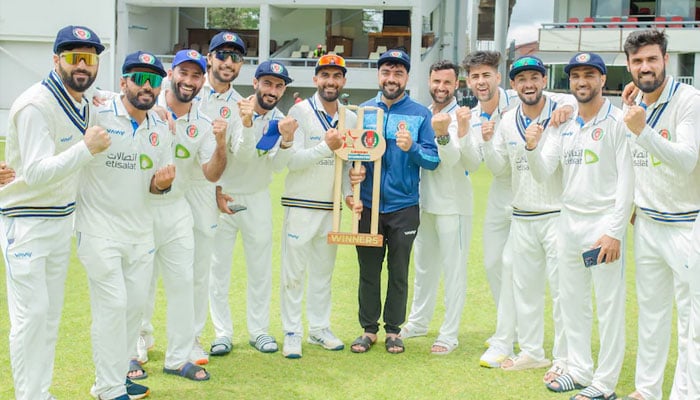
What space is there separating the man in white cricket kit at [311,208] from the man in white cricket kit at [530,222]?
1369 mm

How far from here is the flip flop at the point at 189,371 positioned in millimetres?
5868

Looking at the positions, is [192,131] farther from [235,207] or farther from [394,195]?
[394,195]

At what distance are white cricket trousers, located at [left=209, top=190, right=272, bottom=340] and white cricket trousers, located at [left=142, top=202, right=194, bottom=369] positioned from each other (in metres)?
0.75

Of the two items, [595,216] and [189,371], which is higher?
[595,216]

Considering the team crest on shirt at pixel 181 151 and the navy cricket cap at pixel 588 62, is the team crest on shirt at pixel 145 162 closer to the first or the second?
the team crest on shirt at pixel 181 151

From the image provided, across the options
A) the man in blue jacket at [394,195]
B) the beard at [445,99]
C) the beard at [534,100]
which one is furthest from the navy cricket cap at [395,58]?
the beard at [534,100]

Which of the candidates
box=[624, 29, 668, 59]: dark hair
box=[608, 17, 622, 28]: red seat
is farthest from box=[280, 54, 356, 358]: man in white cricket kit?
box=[608, 17, 622, 28]: red seat

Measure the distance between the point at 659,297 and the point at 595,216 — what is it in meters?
0.69

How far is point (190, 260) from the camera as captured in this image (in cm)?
585

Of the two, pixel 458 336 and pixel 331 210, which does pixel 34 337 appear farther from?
pixel 458 336

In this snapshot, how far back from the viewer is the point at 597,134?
539cm

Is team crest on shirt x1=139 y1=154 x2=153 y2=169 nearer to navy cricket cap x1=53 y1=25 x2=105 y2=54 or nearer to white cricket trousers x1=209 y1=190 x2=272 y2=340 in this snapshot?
navy cricket cap x1=53 y1=25 x2=105 y2=54

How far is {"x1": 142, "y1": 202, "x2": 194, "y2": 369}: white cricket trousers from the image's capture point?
5695 mm

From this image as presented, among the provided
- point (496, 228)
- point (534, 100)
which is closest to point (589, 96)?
point (534, 100)
